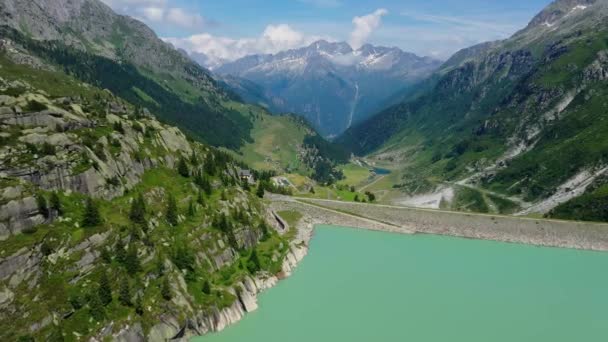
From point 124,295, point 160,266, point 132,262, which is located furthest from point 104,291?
point 160,266

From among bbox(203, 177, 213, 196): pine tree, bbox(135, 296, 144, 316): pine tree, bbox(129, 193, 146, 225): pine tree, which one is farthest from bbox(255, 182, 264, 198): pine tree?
bbox(135, 296, 144, 316): pine tree

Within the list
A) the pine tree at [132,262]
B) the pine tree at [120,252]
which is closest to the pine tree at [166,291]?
the pine tree at [132,262]

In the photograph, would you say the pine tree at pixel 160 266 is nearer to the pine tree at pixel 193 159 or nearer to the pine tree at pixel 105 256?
the pine tree at pixel 105 256

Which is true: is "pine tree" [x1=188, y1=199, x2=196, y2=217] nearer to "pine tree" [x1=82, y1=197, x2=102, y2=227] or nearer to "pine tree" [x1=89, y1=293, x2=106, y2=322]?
"pine tree" [x1=82, y1=197, x2=102, y2=227]

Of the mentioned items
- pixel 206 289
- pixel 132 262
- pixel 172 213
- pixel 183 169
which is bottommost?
pixel 206 289

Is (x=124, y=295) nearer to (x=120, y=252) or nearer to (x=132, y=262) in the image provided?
(x=132, y=262)

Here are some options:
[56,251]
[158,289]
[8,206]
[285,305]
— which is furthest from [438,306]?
[8,206]

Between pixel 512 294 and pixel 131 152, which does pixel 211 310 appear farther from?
pixel 512 294
